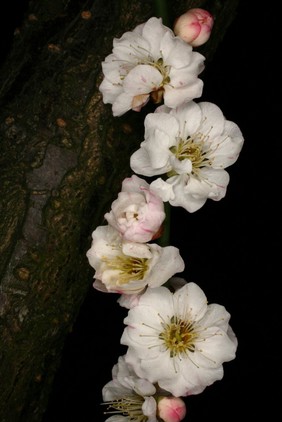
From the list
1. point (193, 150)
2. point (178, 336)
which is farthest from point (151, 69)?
point (178, 336)

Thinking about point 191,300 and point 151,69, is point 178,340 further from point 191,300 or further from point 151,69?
point 151,69

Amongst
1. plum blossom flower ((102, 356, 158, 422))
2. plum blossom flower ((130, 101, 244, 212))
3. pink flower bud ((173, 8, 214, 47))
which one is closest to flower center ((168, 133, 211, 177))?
plum blossom flower ((130, 101, 244, 212))

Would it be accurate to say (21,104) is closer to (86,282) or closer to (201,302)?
(86,282)

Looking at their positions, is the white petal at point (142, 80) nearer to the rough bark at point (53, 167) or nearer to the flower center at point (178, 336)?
the rough bark at point (53, 167)

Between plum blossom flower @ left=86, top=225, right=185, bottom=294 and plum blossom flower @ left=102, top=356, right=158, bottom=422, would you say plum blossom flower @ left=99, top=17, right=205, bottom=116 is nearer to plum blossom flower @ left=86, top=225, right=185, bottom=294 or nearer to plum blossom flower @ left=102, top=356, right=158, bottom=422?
plum blossom flower @ left=86, top=225, right=185, bottom=294

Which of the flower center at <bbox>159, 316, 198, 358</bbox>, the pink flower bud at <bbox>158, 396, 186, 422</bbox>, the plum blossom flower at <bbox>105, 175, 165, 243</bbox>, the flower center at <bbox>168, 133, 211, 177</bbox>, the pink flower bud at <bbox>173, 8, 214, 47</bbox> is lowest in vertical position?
the pink flower bud at <bbox>158, 396, 186, 422</bbox>

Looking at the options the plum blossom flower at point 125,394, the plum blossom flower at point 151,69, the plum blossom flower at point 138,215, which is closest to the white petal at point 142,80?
the plum blossom flower at point 151,69
